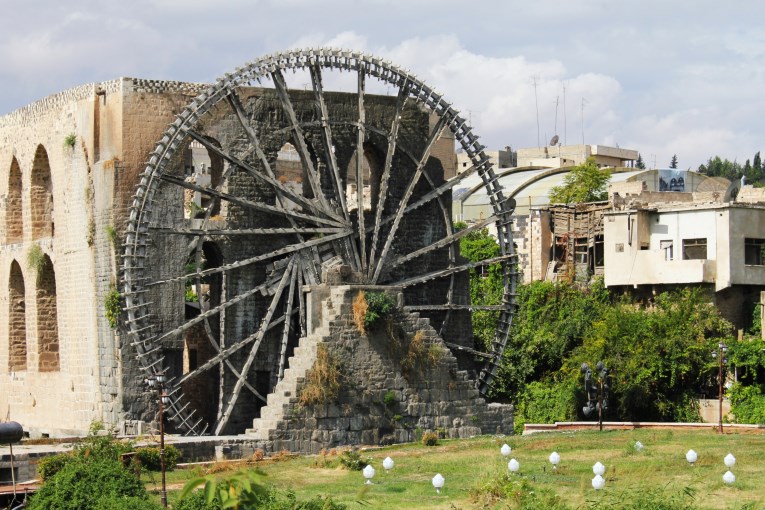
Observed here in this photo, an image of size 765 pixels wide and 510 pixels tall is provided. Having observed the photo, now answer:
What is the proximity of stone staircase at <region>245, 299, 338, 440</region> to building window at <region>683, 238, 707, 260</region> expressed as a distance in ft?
36.8

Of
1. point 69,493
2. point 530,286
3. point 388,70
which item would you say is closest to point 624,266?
point 530,286

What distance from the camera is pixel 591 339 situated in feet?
116

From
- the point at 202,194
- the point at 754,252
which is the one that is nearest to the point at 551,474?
the point at 202,194

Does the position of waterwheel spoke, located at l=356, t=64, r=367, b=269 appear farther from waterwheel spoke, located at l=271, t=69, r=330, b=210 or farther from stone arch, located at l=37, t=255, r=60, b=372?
stone arch, located at l=37, t=255, r=60, b=372

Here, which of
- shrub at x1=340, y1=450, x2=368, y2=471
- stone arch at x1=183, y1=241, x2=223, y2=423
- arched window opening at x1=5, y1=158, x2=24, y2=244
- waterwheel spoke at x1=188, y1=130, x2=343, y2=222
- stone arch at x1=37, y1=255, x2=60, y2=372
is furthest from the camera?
arched window opening at x1=5, y1=158, x2=24, y2=244

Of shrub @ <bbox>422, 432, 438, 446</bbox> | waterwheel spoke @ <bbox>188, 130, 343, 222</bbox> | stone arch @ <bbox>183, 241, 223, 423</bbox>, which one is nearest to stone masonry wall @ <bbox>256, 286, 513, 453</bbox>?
→ shrub @ <bbox>422, 432, 438, 446</bbox>

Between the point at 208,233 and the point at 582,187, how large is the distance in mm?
17560

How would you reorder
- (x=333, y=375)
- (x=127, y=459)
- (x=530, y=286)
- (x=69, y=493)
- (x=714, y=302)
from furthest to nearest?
1. (x=530, y=286)
2. (x=714, y=302)
3. (x=333, y=375)
4. (x=127, y=459)
5. (x=69, y=493)

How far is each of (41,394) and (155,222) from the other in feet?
18.1

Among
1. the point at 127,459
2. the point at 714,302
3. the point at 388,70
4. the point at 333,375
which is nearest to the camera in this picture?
the point at 127,459

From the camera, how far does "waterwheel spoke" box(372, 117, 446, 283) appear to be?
102 ft

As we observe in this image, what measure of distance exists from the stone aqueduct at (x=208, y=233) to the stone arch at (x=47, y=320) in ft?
0.10

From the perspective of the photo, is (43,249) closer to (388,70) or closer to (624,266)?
(388,70)

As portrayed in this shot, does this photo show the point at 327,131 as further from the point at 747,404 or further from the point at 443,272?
the point at 747,404
